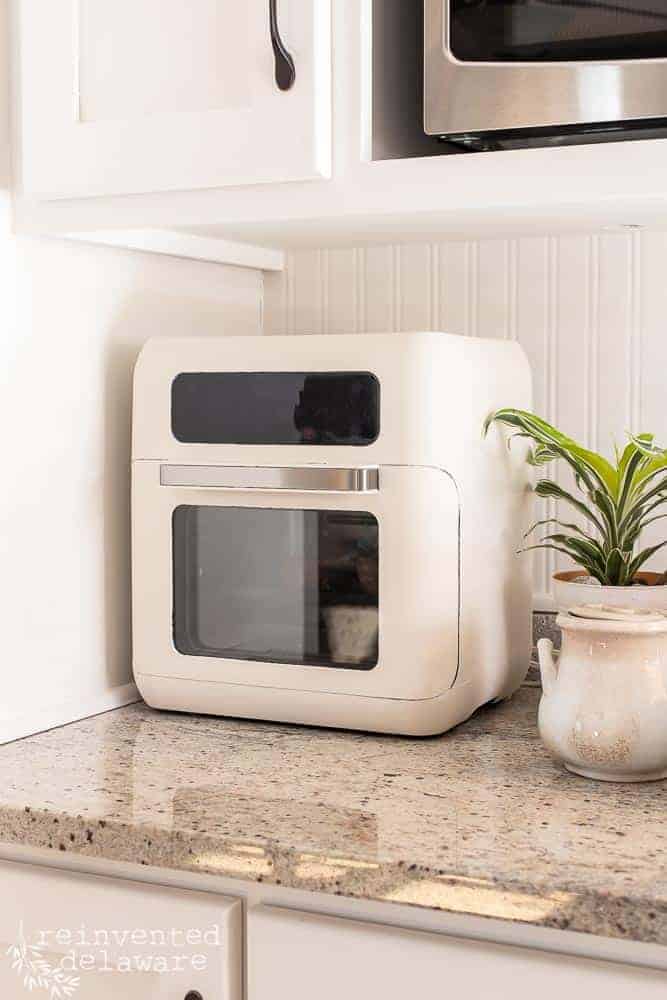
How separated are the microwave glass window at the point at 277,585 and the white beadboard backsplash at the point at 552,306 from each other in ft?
0.91

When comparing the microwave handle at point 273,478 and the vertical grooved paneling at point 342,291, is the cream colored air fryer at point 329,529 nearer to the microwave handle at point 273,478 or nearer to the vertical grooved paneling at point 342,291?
the microwave handle at point 273,478

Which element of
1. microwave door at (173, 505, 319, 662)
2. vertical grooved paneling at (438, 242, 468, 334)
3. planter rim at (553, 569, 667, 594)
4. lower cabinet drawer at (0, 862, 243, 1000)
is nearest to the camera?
lower cabinet drawer at (0, 862, 243, 1000)

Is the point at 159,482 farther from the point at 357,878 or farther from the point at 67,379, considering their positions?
the point at 357,878

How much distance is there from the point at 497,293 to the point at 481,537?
0.38 meters

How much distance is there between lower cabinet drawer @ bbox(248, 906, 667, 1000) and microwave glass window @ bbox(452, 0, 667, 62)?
0.77m

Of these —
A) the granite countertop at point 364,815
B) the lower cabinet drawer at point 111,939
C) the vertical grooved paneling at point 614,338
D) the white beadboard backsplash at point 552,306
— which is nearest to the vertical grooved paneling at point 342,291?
the white beadboard backsplash at point 552,306

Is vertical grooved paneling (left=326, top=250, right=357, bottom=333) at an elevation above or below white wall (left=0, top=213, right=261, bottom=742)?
above

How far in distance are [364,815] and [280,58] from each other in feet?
2.33

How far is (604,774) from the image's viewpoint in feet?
3.92

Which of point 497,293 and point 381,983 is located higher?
point 497,293

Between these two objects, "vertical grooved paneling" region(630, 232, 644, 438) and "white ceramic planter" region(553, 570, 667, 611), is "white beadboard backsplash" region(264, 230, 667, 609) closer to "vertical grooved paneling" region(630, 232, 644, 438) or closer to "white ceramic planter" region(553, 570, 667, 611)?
"vertical grooved paneling" region(630, 232, 644, 438)

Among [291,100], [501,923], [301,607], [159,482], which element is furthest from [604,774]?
[291,100]

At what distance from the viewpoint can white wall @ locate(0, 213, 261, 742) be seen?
1.35m

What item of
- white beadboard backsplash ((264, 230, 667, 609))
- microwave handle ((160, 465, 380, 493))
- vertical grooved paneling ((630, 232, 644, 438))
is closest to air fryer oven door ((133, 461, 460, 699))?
microwave handle ((160, 465, 380, 493))
